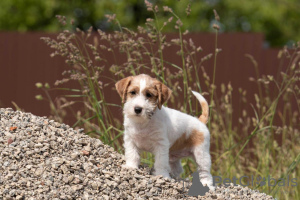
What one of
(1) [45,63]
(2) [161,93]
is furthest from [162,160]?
(1) [45,63]

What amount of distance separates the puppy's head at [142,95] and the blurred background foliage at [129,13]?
9.50 metres

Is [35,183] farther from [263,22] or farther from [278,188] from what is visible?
Answer: [263,22]

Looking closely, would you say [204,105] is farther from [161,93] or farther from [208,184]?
[161,93]

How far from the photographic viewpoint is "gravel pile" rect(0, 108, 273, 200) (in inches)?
169

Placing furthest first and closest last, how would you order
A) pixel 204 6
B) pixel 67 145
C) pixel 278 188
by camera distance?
1. pixel 204 6
2. pixel 278 188
3. pixel 67 145

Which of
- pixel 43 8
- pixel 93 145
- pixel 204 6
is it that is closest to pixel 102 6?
pixel 43 8

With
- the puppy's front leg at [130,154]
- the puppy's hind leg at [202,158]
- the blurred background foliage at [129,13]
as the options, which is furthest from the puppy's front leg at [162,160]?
the blurred background foliage at [129,13]

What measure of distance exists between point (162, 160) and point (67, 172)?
88cm

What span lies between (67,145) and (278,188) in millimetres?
2464

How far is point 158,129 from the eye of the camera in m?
4.49

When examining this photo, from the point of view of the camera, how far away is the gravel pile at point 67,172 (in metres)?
4.30

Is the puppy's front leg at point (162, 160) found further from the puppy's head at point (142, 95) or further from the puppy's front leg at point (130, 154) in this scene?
the puppy's head at point (142, 95)

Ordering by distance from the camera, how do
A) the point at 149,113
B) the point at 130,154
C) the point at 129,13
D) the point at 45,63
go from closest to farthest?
the point at 149,113, the point at 130,154, the point at 45,63, the point at 129,13

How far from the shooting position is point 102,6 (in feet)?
47.3
